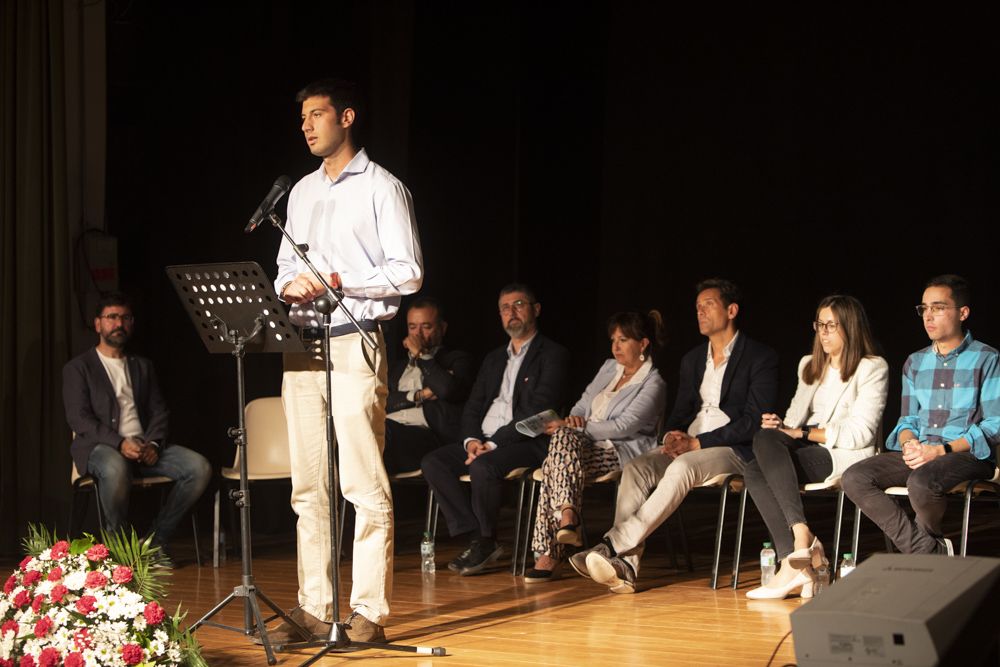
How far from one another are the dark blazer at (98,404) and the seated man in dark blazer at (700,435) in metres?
2.18

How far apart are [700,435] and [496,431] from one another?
104 centimetres

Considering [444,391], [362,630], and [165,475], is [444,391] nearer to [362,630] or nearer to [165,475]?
[165,475]

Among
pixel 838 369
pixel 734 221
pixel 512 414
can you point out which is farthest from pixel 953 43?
pixel 512 414

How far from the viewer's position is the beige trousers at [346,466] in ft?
12.0

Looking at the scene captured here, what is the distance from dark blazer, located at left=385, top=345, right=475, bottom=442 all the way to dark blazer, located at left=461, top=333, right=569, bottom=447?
19 cm

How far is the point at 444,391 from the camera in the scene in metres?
6.04

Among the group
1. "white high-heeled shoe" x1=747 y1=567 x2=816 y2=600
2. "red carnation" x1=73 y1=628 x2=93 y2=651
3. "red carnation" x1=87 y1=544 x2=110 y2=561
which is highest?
"red carnation" x1=87 y1=544 x2=110 y2=561

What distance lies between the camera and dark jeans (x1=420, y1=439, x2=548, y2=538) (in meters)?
5.42

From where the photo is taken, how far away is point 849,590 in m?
2.25

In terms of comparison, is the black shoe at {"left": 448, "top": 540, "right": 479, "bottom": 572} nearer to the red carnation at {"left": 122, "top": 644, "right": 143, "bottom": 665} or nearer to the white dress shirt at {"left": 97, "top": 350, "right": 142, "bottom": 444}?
the white dress shirt at {"left": 97, "top": 350, "right": 142, "bottom": 444}

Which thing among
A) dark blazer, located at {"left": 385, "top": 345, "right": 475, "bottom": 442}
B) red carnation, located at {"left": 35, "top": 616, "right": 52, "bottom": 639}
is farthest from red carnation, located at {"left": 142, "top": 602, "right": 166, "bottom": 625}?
dark blazer, located at {"left": 385, "top": 345, "right": 475, "bottom": 442}

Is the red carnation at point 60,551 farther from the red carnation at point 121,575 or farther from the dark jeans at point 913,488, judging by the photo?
the dark jeans at point 913,488

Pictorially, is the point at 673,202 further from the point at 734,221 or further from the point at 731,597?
the point at 731,597

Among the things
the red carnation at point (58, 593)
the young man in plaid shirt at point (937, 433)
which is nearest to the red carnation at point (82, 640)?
the red carnation at point (58, 593)
